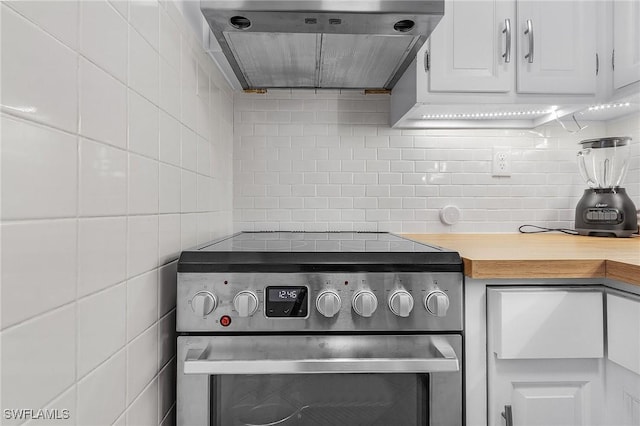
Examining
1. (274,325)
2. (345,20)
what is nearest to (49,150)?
(274,325)

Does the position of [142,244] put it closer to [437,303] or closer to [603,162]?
[437,303]

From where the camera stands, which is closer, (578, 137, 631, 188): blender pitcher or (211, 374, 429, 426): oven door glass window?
(211, 374, 429, 426): oven door glass window

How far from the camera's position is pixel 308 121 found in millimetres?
1767

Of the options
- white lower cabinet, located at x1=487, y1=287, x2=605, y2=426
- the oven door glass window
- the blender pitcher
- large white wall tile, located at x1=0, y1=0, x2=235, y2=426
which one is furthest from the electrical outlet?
large white wall tile, located at x1=0, y1=0, x2=235, y2=426

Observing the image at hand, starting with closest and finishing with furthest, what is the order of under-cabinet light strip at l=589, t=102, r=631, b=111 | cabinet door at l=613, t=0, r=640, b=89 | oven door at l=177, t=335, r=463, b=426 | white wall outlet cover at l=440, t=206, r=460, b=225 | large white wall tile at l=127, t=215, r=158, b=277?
1. large white wall tile at l=127, t=215, r=158, b=277
2. oven door at l=177, t=335, r=463, b=426
3. cabinet door at l=613, t=0, r=640, b=89
4. under-cabinet light strip at l=589, t=102, r=631, b=111
5. white wall outlet cover at l=440, t=206, r=460, b=225

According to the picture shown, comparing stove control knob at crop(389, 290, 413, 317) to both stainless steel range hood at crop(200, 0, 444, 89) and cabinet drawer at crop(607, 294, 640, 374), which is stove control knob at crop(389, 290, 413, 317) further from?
stainless steel range hood at crop(200, 0, 444, 89)

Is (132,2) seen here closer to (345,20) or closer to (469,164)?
(345,20)

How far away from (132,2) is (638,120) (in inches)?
74.4

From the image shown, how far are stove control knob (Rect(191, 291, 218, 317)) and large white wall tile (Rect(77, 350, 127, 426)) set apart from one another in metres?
0.19

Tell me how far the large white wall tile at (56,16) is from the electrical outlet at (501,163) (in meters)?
1.65

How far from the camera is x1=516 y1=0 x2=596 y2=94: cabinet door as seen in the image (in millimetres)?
1427

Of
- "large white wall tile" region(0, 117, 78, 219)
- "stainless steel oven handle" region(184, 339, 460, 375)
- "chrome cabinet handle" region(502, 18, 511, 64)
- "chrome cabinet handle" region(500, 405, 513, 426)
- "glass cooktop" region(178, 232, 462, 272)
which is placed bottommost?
"chrome cabinet handle" region(500, 405, 513, 426)

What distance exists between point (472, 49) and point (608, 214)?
0.85 metres

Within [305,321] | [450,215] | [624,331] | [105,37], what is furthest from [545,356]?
[105,37]
